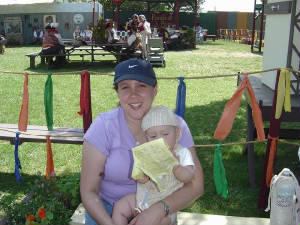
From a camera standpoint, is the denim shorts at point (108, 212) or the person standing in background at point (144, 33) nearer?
the denim shorts at point (108, 212)

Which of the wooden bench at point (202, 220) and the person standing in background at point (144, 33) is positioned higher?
the person standing in background at point (144, 33)

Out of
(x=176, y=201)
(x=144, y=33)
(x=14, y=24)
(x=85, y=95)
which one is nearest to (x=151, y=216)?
(x=176, y=201)

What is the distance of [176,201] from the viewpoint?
6.92ft

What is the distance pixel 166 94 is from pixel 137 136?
6963mm

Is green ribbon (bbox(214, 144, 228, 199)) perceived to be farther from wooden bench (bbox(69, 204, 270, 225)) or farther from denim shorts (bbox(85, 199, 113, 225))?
denim shorts (bbox(85, 199, 113, 225))

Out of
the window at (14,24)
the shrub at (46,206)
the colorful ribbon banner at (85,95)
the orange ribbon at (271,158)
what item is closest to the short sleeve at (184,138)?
the shrub at (46,206)

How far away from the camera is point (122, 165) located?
2.13m

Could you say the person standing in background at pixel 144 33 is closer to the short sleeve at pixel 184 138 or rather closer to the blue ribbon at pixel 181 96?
the blue ribbon at pixel 181 96

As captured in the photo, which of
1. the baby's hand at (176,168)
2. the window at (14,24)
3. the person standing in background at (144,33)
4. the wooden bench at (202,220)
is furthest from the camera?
the window at (14,24)

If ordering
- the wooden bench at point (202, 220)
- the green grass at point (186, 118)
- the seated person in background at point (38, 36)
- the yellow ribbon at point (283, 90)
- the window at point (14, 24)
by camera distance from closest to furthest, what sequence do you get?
1. the wooden bench at point (202, 220)
2. the yellow ribbon at point (283, 90)
3. the green grass at point (186, 118)
4. the seated person in background at point (38, 36)
5. the window at point (14, 24)

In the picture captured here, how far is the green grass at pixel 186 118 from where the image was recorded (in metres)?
4.21

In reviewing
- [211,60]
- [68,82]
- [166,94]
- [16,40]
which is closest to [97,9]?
[16,40]

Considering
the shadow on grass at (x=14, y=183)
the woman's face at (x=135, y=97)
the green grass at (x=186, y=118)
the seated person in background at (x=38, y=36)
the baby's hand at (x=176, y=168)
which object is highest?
the seated person in background at (x=38, y=36)

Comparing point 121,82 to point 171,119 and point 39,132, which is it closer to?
point 171,119
